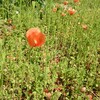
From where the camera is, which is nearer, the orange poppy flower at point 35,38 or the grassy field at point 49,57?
the orange poppy flower at point 35,38

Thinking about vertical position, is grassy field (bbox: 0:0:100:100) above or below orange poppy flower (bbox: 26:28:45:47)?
below

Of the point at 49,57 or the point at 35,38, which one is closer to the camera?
the point at 35,38

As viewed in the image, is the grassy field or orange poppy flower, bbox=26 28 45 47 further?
the grassy field

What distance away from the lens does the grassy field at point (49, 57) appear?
2.92 meters

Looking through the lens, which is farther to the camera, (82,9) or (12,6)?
(82,9)

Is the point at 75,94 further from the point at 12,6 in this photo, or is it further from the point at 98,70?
the point at 12,6

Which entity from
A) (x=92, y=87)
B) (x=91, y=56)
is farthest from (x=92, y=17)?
(x=92, y=87)

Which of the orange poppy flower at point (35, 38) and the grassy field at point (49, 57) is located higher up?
the orange poppy flower at point (35, 38)

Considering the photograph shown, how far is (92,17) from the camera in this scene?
491 centimetres

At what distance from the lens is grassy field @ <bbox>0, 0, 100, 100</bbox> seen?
2.92 m

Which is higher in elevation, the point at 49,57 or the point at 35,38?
the point at 35,38

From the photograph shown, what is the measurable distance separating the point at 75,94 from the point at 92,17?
2.22 metres

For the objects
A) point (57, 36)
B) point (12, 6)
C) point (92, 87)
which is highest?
point (12, 6)

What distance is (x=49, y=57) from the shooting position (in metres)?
3.30
